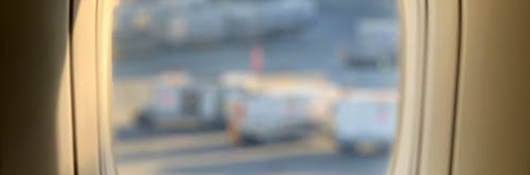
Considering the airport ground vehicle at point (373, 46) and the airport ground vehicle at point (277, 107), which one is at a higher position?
the airport ground vehicle at point (373, 46)

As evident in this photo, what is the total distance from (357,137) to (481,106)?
217 mm

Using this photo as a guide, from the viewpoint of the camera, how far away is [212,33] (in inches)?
49.8

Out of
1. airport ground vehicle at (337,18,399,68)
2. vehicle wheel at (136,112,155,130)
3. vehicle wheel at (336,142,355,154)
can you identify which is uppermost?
airport ground vehicle at (337,18,399,68)

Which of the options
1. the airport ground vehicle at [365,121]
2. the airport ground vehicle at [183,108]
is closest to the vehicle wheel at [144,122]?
the airport ground vehicle at [183,108]

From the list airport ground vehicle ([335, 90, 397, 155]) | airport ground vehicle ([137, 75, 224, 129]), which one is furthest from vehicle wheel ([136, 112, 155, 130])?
airport ground vehicle ([335, 90, 397, 155])

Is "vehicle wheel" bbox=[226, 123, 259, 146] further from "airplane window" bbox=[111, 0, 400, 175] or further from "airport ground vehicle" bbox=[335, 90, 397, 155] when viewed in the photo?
"airport ground vehicle" bbox=[335, 90, 397, 155]

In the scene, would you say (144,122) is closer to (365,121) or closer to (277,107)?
(277,107)

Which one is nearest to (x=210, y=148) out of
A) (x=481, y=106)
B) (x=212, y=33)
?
(x=212, y=33)

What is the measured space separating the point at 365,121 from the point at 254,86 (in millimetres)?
204

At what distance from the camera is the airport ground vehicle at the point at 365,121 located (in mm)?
1302

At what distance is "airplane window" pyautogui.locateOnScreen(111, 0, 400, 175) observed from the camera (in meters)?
1.26

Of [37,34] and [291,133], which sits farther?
[291,133]

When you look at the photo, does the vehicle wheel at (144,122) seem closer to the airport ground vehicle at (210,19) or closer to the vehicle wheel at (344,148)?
the airport ground vehicle at (210,19)

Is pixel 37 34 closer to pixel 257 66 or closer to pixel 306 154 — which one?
pixel 257 66
